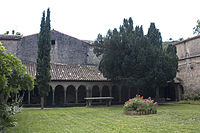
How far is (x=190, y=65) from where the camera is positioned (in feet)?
83.8

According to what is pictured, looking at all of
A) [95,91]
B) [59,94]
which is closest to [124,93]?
[95,91]

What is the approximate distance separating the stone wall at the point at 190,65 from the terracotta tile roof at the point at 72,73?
11.2 m

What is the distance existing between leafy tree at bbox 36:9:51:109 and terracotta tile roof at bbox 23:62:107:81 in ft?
9.93

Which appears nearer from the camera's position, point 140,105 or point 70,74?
point 140,105

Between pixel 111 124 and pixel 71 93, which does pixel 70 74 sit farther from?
pixel 111 124

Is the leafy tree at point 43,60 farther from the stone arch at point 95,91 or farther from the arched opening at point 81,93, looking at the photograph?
the stone arch at point 95,91

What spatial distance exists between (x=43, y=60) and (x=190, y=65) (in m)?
18.3

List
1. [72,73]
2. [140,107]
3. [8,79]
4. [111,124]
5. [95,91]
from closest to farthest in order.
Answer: [8,79]
[111,124]
[140,107]
[72,73]
[95,91]

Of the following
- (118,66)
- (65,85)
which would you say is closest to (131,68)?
(118,66)

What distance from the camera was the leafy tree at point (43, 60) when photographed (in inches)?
695

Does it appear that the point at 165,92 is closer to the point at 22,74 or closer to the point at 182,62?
the point at 182,62

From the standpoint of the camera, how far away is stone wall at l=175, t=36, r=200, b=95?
24.8 meters

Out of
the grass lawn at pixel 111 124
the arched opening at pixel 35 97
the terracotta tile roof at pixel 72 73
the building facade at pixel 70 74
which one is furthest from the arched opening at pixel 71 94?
the grass lawn at pixel 111 124

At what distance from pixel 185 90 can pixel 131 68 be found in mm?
11054
